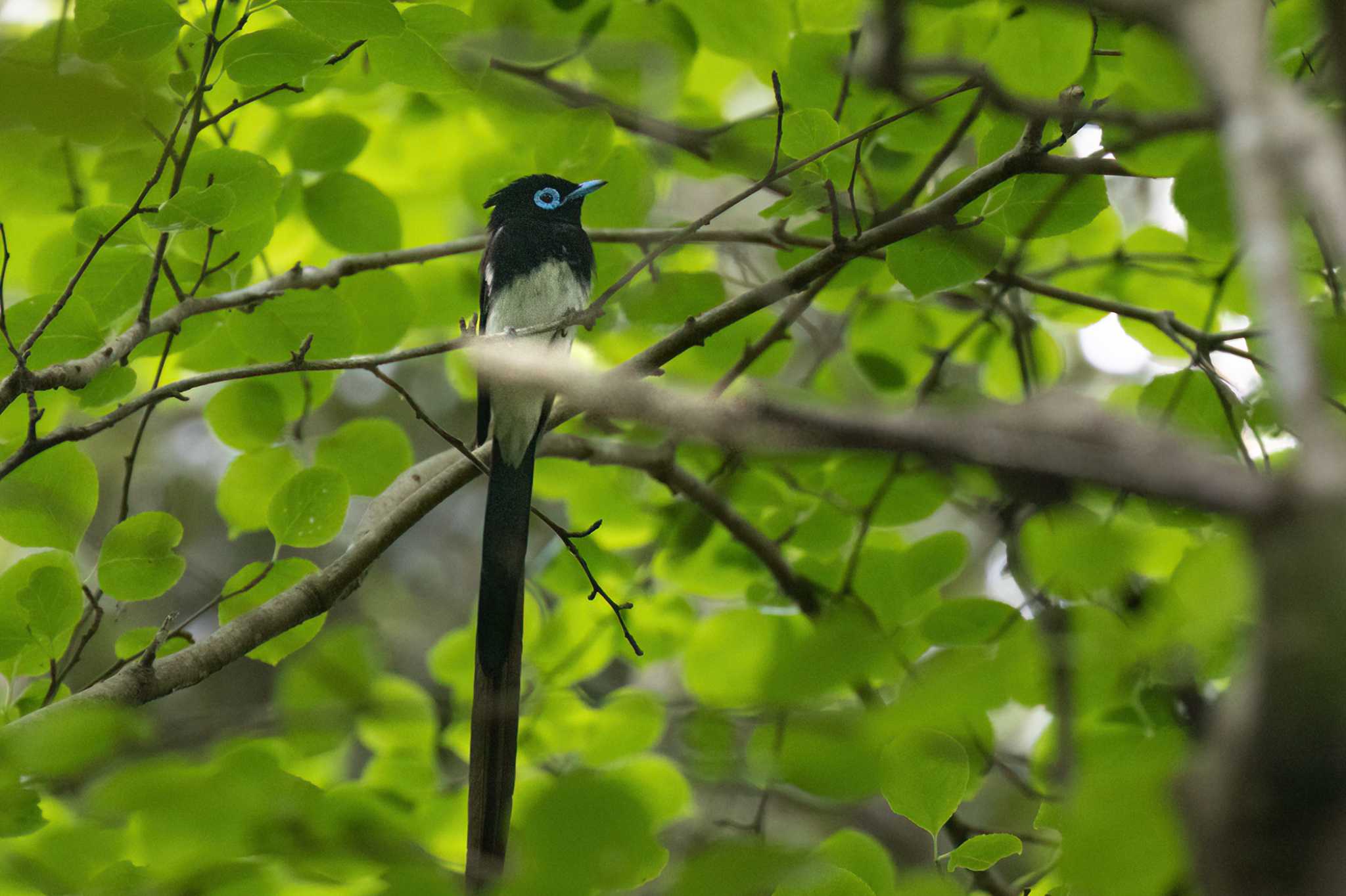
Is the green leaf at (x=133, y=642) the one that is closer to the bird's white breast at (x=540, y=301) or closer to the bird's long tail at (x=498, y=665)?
the bird's long tail at (x=498, y=665)

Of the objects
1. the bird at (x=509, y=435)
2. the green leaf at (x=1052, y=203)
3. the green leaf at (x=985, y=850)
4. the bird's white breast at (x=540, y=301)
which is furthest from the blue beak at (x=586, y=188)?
the green leaf at (x=985, y=850)

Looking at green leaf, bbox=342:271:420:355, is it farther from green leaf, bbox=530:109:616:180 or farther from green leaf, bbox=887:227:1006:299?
green leaf, bbox=887:227:1006:299

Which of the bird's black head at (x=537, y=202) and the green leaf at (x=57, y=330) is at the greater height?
the bird's black head at (x=537, y=202)

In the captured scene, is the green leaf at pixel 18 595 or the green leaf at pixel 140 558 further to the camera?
the green leaf at pixel 140 558

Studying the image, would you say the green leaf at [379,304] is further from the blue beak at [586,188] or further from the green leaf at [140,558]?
the green leaf at [140,558]

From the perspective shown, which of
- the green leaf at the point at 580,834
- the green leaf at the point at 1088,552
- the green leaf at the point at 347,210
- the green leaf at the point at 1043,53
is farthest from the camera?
the green leaf at the point at 347,210

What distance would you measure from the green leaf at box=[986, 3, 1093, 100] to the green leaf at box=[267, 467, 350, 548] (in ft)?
4.49

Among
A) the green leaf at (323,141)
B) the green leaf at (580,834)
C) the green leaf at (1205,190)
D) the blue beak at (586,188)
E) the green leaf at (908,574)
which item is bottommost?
the green leaf at (580,834)

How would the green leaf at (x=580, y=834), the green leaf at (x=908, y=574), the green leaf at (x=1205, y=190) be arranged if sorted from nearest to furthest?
the green leaf at (x=580, y=834) → the green leaf at (x=1205, y=190) → the green leaf at (x=908, y=574)

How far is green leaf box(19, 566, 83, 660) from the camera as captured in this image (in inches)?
67.5

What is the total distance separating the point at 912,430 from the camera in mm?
625

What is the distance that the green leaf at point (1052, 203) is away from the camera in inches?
75.8

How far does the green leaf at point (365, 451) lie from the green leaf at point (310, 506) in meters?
0.43

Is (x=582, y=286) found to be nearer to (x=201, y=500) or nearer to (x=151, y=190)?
(x=151, y=190)
